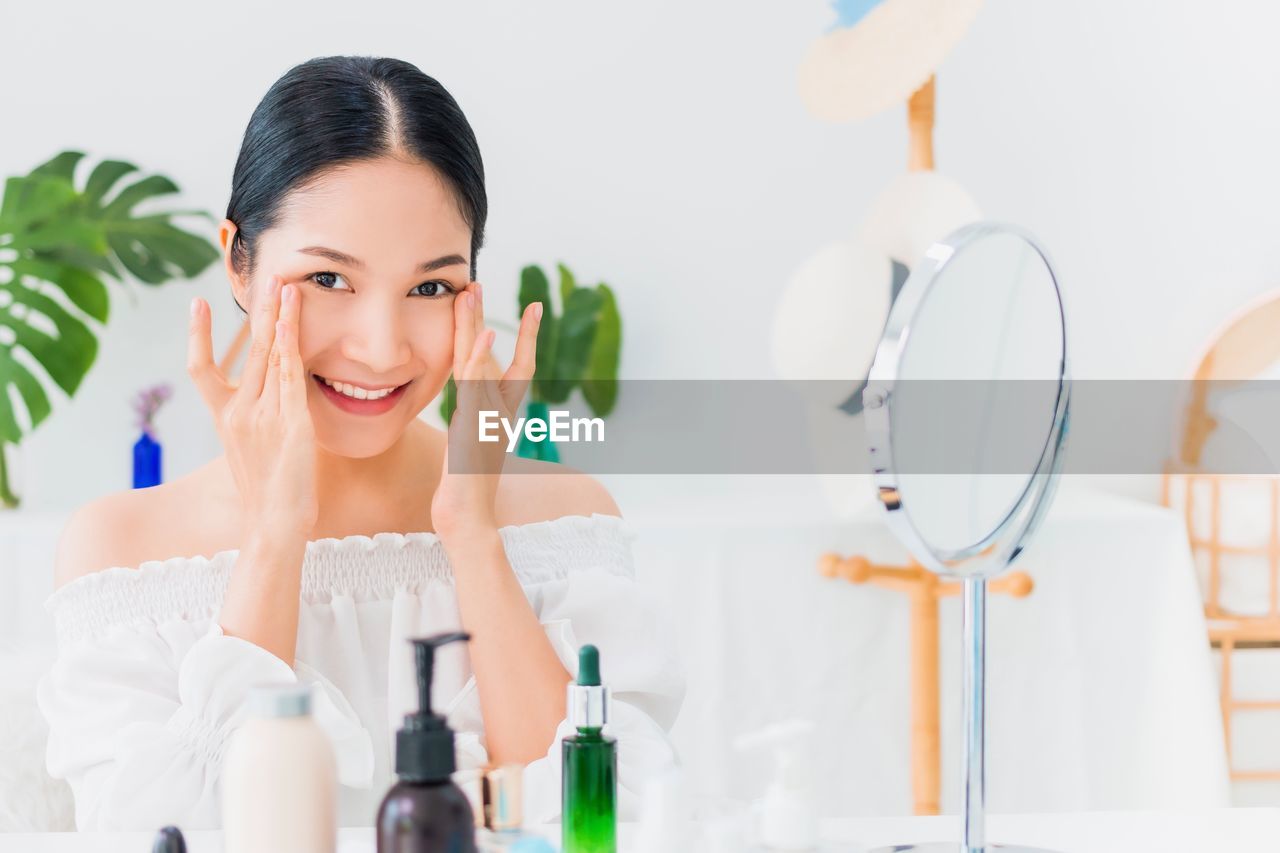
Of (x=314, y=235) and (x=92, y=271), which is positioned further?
(x=92, y=271)

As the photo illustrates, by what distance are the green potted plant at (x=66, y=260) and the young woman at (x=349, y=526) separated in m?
0.93

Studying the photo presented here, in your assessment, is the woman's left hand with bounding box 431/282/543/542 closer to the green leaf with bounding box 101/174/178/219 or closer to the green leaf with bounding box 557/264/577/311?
the green leaf with bounding box 557/264/577/311

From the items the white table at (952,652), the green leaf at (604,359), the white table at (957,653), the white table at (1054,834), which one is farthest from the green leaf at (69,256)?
the white table at (1054,834)

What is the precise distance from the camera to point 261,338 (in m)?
0.97

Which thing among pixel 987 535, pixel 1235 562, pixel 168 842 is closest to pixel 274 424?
pixel 168 842

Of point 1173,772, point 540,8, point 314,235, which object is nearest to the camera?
point 314,235

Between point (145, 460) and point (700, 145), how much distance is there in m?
1.05

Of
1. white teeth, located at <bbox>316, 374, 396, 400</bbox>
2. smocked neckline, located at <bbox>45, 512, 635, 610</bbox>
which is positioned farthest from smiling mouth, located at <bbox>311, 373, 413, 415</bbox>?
smocked neckline, located at <bbox>45, 512, 635, 610</bbox>

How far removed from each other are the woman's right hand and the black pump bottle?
1.60ft

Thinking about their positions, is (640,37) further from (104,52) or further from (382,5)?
(104,52)

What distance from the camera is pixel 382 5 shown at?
2.03 meters

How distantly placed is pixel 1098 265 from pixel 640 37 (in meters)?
0.88

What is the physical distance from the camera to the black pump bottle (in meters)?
0.50

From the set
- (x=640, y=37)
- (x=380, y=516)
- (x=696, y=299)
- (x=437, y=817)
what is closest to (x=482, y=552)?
(x=380, y=516)
